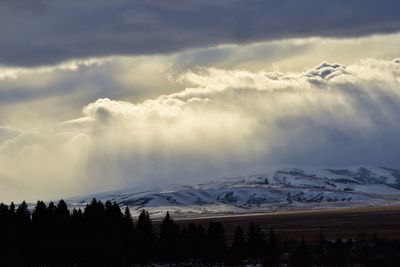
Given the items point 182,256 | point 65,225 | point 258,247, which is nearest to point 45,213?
point 65,225

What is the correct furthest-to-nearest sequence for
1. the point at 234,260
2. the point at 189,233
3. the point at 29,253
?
the point at 189,233, the point at 234,260, the point at 29,253

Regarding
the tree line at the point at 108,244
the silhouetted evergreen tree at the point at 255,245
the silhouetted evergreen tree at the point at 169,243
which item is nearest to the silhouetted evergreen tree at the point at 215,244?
the tree line at the point at 108,244

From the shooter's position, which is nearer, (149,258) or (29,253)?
(29,253)

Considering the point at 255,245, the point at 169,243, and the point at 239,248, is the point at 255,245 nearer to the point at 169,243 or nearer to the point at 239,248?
the point at 239,248

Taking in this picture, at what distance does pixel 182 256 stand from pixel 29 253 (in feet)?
110

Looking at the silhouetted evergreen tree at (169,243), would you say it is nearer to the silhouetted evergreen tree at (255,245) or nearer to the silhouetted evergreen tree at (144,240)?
the silhouetted evergreen tree at (144,240)

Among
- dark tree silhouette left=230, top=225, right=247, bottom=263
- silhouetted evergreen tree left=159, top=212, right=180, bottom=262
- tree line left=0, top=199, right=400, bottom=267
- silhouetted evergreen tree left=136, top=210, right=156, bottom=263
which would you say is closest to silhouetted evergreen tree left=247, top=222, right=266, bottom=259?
tree line left=0, top=199, right=400, bottom=267

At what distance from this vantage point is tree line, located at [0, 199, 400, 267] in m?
149

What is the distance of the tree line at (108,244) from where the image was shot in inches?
5871

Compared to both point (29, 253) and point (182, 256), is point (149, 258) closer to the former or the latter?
point (182, 256)

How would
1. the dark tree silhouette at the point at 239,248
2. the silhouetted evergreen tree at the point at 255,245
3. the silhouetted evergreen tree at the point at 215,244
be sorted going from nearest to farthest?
the dark tree silhouette at the point at 239,248 < the silhouetted evergreen tree at the point at 215,244 < the silhouetted evergreen tree at the point at 255,245

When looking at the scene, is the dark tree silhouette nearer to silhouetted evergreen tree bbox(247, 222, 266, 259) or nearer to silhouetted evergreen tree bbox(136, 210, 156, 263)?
silhouetted evergreen tree bbox(247, 222, 266, 259)

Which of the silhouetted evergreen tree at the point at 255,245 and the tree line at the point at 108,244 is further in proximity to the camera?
the silhouetted evergreen tree at the point at 255,245

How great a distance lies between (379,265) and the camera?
497 ft
